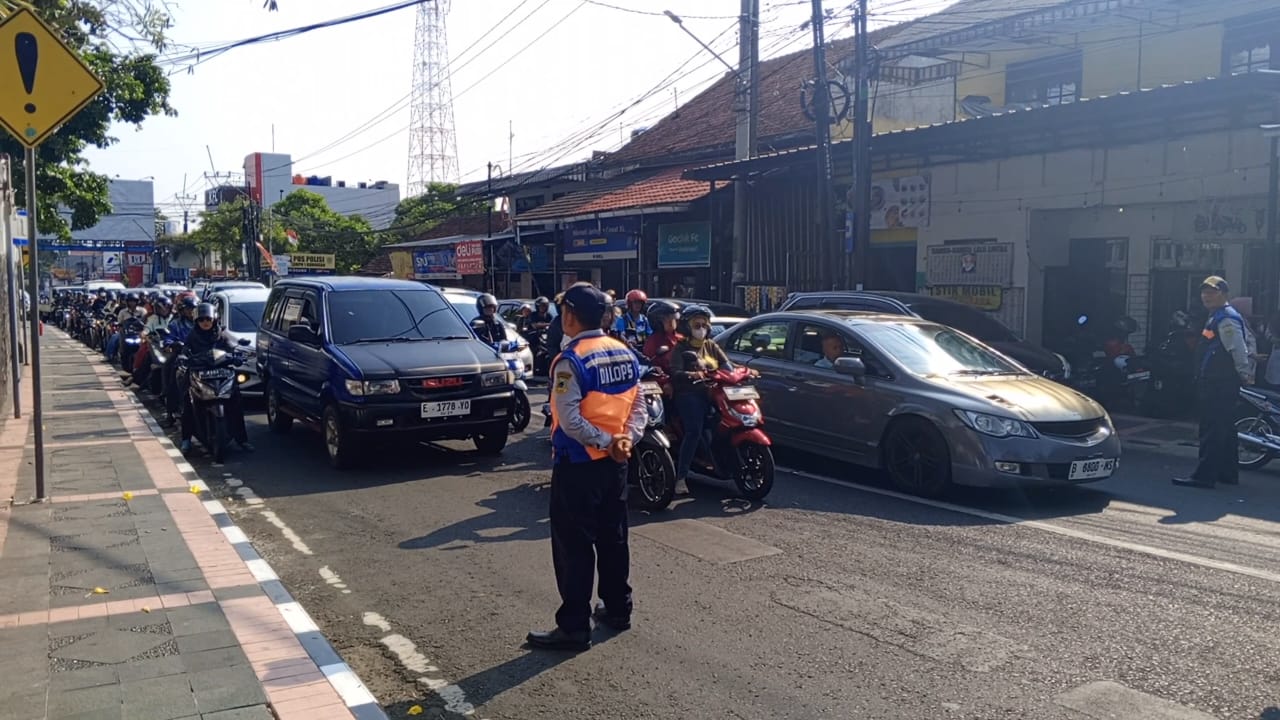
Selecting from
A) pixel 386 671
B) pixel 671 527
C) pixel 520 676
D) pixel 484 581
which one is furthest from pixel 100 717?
pixel 671 527

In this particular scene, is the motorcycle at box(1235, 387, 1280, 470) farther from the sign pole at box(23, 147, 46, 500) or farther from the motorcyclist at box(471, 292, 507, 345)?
the sign pole at box(23, 147, 46, 500)

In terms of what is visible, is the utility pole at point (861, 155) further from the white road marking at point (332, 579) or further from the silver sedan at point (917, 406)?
the white road marking at point (332, 579)

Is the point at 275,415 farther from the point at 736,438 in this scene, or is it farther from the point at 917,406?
the point at 917,406

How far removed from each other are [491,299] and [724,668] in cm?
962

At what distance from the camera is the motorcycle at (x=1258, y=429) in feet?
32.6

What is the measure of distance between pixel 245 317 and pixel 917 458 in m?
11.7

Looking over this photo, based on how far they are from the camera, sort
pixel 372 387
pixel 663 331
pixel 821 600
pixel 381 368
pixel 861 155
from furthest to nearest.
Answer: pixel 861 155 < pixel 381 368 < pixel 372 387 < pixel 663 331 < pixel 821 600

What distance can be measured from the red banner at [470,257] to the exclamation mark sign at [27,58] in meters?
28.0

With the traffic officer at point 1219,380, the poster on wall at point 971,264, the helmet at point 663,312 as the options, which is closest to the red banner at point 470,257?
the poster on wall at point 971,264

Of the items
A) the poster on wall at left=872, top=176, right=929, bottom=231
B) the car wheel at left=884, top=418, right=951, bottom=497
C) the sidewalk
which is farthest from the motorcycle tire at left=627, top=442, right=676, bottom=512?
the poster on wall at left=872, top=176, right=929, bottom=231

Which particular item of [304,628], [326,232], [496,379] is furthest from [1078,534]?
[326,232]

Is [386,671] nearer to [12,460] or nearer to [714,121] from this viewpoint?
[12,460]

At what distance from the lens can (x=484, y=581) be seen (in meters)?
6.42

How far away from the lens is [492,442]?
10.9 meters
